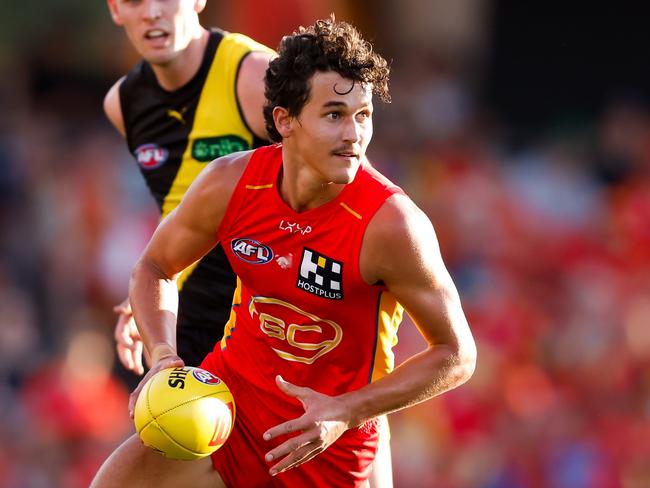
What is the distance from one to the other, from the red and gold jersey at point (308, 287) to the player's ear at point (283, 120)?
0.53 ft

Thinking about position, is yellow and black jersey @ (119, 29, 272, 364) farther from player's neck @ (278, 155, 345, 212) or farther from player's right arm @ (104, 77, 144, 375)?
player's neck @ (278, 155, 345, 212)

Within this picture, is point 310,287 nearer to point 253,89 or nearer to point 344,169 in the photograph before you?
point 344,169

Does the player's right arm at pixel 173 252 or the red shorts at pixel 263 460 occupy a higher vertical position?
the player's right arm at pixel 173 252

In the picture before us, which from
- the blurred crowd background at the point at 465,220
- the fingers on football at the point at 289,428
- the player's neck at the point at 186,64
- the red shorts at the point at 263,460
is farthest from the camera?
the blurred crowd background at the point at 465,220

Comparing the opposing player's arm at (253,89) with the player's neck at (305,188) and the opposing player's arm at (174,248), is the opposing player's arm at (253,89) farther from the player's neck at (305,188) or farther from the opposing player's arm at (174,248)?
the player's neck at (305,188)

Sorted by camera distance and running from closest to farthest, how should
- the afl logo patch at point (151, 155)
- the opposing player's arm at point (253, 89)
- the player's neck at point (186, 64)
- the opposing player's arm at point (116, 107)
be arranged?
the opposing player's arm at point (253, 89) → the player's neck at point (186, 64) → the afl logo patch at point (151, 155) → the opposing player's arm at point (116, 107)

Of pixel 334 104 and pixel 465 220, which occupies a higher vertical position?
pixel 334 104

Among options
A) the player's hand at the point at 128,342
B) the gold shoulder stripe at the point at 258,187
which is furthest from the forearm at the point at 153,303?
the player's hand at the point at 128,342

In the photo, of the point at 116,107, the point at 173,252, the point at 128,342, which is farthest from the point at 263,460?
the point at 116,107

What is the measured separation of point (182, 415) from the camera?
14.5 feet

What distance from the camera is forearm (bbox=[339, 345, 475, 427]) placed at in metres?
4.42

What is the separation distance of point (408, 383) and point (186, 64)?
2.17 meters

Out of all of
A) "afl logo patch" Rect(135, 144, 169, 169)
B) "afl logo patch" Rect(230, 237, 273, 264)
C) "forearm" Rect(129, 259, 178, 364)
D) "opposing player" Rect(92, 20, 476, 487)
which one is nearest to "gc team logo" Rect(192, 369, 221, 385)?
"opposing player" Rect(92, 20, 476, 487)

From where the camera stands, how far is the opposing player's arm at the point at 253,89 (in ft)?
18.2
